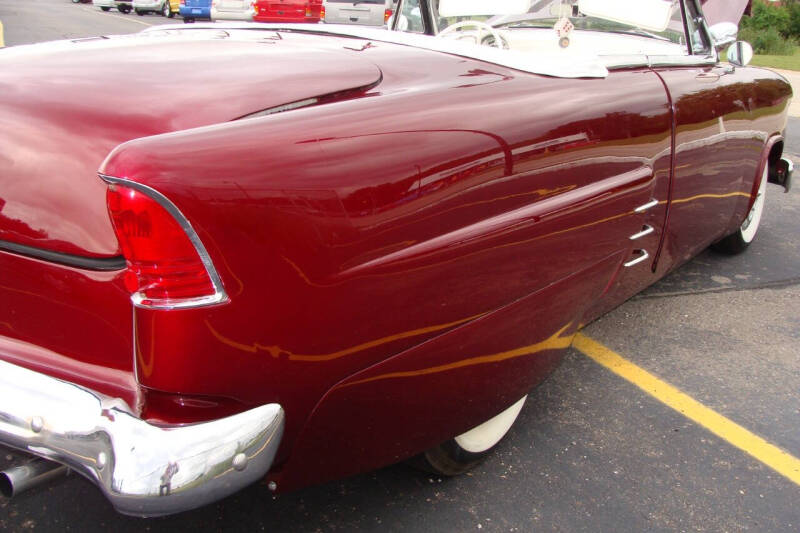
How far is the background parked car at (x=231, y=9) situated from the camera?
1675cm

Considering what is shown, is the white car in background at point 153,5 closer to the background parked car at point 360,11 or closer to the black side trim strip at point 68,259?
the background parked car at point 360,11

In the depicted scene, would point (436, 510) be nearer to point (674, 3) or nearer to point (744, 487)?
point (744, 487)

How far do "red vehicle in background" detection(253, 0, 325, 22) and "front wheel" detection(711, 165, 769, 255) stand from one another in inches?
490

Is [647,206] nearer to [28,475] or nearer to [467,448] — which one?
[467,448]

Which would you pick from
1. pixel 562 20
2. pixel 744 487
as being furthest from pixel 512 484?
pixel 562 20

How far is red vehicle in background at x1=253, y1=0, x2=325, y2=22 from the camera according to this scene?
15211 millimetres

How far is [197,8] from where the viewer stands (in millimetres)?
18500

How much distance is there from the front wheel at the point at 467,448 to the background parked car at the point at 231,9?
16.0 m

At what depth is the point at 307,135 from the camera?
4.79 ft

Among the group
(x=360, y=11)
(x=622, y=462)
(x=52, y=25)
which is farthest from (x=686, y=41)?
(x=52, y=25)

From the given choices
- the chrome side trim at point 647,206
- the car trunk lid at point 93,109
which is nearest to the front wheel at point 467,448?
the chrome side trim at point 647,206

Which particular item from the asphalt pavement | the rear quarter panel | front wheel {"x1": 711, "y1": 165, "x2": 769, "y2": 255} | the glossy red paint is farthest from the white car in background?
the rear quarter panel

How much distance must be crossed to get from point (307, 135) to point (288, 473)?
0.71m

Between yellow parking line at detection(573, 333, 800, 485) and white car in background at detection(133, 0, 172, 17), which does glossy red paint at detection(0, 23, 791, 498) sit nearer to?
yellow parking line at detection(573, 333, 800, 485)
